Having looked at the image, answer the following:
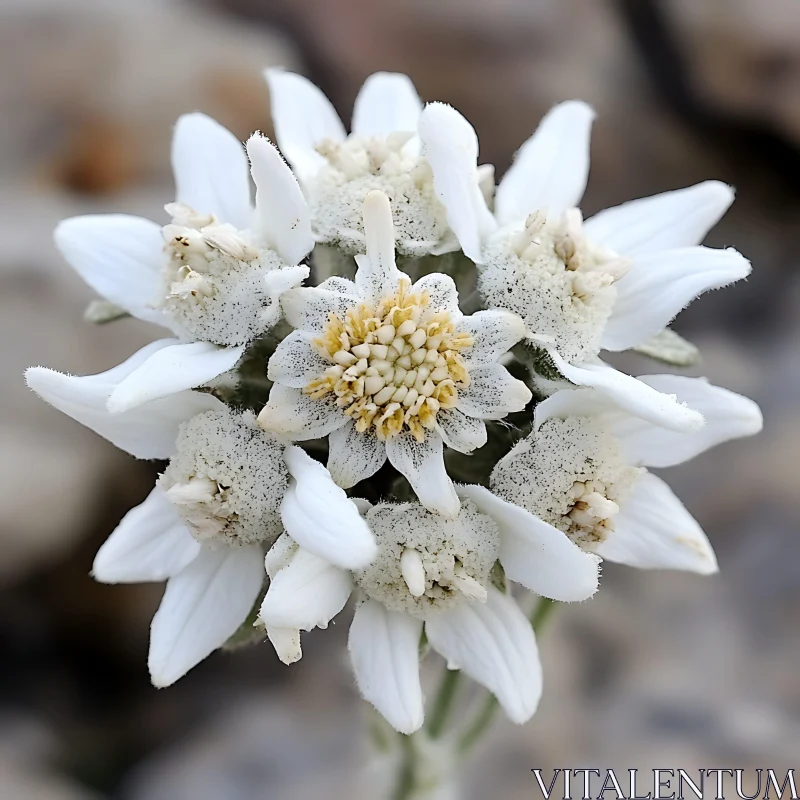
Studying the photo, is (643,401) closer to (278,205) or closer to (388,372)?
(388,372)

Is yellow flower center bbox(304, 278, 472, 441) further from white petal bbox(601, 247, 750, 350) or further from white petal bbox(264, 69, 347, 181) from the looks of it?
white petal bbox(264, 69, 347, 181)

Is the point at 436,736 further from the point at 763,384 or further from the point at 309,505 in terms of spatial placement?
the point at 763,384

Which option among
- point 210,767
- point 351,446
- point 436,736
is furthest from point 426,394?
point 210,767

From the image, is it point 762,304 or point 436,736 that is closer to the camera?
point 436,736

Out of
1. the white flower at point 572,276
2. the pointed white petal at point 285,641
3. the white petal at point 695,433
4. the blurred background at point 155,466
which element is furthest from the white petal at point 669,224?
the blurred background at point 155,466

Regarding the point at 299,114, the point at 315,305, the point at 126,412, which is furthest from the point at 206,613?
the point at 299,114

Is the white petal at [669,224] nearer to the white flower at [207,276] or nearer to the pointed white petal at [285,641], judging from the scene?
the white flower at [207,276]

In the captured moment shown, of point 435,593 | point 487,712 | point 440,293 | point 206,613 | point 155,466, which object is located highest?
point 440,293
